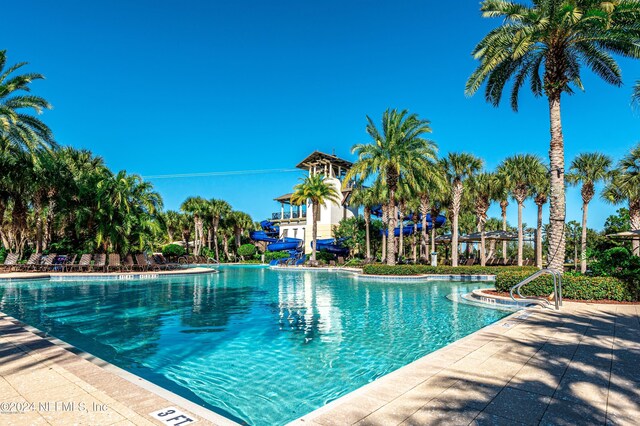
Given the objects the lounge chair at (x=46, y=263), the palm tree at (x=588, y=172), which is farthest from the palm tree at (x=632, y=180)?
the lounge chair at (x=46, y=263)

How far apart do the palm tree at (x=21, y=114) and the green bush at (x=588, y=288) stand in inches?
889

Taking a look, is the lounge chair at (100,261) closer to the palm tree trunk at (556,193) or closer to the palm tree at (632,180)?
the palm tree trunk at (556,193)

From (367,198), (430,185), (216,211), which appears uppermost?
(430,185)

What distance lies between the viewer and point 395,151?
958 inches

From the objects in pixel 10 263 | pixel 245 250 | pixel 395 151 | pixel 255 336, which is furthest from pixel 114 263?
pixel 245 250

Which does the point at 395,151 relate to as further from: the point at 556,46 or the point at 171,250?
the point at 171,250

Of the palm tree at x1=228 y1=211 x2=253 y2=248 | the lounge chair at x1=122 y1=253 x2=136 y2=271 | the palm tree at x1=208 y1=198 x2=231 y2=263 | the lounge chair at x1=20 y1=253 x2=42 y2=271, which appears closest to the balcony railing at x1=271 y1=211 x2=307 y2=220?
the palm tree at x1=228 y1=211 x2=253 y2=248

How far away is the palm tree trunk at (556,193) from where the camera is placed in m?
13.0

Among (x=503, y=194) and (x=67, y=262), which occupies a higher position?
(x=503, y=194)

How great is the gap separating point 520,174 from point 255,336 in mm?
25895

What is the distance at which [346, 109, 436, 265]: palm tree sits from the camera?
24.2 meters

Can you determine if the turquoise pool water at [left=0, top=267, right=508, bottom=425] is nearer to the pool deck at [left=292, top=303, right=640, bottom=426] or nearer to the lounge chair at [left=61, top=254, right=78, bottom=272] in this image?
the pool deck at [left=292, top=303, right=640, bottom=426]

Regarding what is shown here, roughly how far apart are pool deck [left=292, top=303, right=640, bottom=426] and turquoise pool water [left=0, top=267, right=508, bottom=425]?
104 cm

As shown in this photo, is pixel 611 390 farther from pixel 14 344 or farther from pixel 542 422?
pixel 14 344
